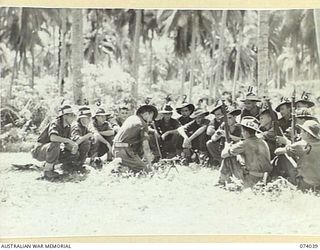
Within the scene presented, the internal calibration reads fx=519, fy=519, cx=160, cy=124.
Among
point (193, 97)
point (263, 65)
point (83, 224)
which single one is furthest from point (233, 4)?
point (83, 224)

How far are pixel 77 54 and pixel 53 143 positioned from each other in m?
0.28

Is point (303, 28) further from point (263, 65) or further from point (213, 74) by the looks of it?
point (213, 74)

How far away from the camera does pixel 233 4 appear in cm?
161

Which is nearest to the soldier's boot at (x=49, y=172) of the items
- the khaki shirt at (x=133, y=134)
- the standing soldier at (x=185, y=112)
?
the khaki shirt at (x=133, y=134)

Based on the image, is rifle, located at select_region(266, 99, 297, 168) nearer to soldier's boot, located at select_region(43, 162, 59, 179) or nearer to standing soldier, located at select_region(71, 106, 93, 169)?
standing soldier, located at select_region(71, 106, 93, 169)

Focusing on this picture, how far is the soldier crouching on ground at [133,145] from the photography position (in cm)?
159

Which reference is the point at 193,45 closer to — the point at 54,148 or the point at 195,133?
the point at 195,133

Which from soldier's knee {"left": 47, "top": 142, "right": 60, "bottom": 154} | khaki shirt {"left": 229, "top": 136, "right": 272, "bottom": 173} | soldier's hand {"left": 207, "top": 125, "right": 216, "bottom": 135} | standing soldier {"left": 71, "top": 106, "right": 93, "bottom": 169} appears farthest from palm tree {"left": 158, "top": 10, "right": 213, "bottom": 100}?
soldier's knee {"left": 47, "top": 142, "right": 60, "bottom": 154}

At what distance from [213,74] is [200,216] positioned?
1.43ft

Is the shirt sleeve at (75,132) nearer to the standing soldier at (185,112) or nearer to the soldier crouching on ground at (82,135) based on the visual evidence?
the soldier crouching on ground at (82,135)

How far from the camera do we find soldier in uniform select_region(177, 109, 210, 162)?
63.2 inches

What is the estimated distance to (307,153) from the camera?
5.19ft

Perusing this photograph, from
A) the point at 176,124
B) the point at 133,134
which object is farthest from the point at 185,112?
the point at 133,134

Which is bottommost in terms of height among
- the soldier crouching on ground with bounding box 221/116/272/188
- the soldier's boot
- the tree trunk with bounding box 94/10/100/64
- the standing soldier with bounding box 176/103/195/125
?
the soldier's boot
